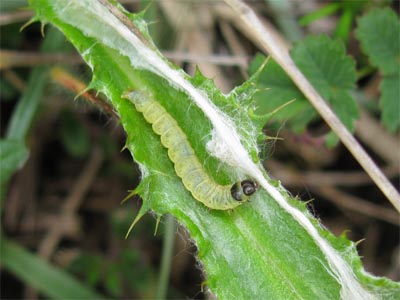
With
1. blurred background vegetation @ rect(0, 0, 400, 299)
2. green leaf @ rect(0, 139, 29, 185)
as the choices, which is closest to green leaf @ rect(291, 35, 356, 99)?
blurred background vegetation @ rect(0, 0, 400, 299)

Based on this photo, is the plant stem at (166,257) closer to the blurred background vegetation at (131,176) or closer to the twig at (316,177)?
the blurred background vegetation at (131,176)

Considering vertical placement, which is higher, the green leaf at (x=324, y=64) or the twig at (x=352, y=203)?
the green leaf at (x=324, y=64)

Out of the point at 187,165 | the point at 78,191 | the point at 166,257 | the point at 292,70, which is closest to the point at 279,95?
the point at 292,70

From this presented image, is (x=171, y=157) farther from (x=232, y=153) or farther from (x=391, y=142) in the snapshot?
(x=391, y=142)

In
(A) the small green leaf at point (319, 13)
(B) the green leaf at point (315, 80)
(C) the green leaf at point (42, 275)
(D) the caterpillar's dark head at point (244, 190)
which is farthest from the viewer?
(A) the small green leaf at point (319, 13)

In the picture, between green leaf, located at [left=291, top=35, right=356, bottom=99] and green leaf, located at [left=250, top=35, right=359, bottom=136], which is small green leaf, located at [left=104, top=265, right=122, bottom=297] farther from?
green leaf, located at [left=291, top=35, right=356, bottom=99]

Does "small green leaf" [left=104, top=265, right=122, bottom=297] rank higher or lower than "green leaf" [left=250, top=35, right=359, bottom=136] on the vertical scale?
lower

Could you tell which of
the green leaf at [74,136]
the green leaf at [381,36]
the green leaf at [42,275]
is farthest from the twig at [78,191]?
the green leaf at [381,36]

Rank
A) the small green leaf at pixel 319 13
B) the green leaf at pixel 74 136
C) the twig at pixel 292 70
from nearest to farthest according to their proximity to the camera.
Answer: the twig at pixel 292 70, the small green leaf at pixel 319 13, the green leaf at pixel 74 136
